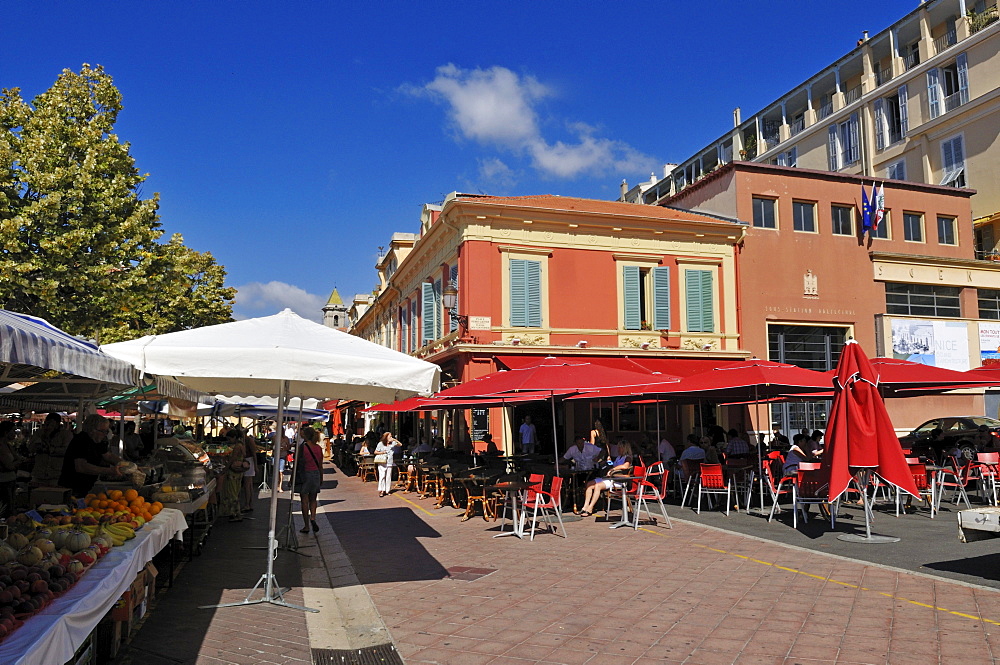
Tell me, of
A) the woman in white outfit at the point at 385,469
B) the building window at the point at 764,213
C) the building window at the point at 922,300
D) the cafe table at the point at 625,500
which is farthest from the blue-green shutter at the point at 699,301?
the cafe table at the point at 625,500

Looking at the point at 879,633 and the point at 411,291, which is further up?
the point at 411,291

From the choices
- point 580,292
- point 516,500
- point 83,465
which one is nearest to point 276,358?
point 83,465

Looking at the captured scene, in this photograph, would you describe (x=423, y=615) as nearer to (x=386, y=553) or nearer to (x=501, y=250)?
(x=386, y=553)

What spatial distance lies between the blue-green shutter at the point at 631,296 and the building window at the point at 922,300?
8920mm

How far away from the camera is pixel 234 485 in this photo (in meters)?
12.9

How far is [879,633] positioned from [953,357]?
22665mm

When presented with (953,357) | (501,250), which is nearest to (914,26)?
(953,357)

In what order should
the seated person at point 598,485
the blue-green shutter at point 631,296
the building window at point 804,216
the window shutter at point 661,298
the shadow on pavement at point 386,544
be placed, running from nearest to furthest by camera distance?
the shadow on pavement at point 386,544 < the seated person at point 598,485 < the blue-green shutter at point 631,296 < the window shutter at point 661,298 < the building window at point 804,216

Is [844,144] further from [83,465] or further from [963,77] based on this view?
[83,465]

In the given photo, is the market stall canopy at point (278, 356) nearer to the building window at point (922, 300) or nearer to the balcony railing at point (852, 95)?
the building window at point (922, 300)

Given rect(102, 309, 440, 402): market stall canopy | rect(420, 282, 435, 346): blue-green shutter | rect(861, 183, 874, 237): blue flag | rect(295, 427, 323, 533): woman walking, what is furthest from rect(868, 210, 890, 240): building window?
rect(102, 309, 440, 402): market stall canopy

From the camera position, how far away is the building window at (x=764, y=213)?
23.2 meters

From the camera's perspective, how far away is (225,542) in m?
10.4

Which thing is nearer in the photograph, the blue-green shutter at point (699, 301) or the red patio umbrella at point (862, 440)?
the red patio umbrella at point (862, 440)
